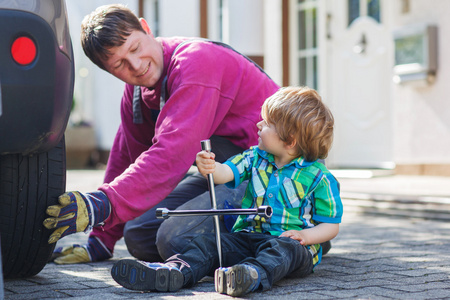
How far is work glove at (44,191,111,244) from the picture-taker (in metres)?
2.28

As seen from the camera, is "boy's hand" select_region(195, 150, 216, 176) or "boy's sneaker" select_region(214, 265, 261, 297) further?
"boy's hand" select_region(195, 150, 216, 176)

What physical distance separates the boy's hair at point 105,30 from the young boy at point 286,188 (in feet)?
1.89

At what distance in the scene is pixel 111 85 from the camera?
12766 millimetres

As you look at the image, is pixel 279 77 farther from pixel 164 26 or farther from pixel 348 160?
pixel 164 26

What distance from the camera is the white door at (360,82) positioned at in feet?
25.0

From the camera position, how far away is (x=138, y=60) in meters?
2.81

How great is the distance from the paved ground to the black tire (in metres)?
0.19

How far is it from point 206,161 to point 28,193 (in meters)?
0.61

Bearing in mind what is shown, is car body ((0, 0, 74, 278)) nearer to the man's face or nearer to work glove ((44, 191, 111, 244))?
work glove ((44, 191, 111, 244))

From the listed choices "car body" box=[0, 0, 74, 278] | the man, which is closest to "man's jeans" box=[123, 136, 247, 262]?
the man

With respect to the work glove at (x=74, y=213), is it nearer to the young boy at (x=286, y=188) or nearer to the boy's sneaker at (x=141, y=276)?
the boy's sneaker at (x=141, y=276)

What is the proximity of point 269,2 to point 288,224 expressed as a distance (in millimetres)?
6590

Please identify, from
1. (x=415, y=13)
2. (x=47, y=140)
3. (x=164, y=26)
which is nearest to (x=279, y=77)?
(x=415, y=13)

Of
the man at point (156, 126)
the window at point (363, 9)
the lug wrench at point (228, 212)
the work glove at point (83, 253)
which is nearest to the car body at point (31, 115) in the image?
the man at point (156, 126)
